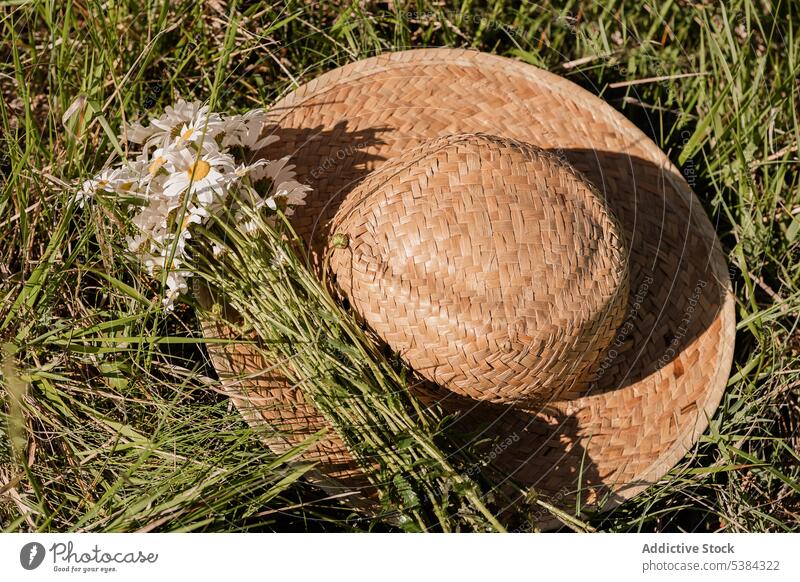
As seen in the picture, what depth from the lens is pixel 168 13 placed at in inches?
78.4

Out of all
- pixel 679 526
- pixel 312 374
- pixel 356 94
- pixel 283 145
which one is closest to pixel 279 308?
pixel 312 374

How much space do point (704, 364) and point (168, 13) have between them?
1.60 meters

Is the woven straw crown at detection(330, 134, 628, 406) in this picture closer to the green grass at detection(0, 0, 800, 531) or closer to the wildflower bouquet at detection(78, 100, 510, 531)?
the wildflower bouquet at detection(78, 100, 510, 531)

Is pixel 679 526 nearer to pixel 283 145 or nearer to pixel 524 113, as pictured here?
pixel 524 113

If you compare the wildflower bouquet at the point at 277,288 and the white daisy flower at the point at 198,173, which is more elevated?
the white daisy flower at the point at 198,173

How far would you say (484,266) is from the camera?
143 cm

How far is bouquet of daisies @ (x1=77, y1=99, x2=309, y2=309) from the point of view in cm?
142

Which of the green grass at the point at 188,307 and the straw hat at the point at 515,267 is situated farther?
the green grass at the point at 188,307

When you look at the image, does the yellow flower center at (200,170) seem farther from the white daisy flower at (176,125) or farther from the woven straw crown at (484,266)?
the woven straw crown at (484,266)

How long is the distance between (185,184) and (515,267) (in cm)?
63

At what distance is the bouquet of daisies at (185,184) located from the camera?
4.66ft
